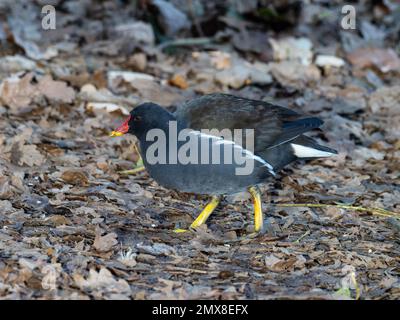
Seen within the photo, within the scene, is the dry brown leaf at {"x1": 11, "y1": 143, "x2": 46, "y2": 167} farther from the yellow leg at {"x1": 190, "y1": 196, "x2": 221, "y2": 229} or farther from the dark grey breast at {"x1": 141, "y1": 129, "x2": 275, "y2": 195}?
the yellow leg at {"x1": 190, "y1": 196, "x2": 221, "y2": 229}

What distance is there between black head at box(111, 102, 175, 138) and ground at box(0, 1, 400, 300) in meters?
0.54

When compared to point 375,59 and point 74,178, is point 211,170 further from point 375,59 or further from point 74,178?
point 375,59

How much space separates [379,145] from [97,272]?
3.76 metres

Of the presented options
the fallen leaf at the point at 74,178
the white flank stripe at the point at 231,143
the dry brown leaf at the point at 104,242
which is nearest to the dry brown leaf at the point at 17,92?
the fallen leaf at the point at 74,178

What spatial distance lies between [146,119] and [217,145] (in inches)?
25.1

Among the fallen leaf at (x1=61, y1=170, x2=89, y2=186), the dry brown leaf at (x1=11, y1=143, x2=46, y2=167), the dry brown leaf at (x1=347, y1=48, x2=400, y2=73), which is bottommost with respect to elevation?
the fallen leaf at (x1=61, y1=170, x2=89, y2=186)

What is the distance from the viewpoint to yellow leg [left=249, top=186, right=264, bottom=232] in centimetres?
523

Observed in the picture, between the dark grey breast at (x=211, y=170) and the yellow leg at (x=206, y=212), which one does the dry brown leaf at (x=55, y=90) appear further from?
the yellow leg at (x=206, y=212)

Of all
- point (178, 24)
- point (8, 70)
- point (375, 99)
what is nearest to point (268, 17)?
point (178, 24)

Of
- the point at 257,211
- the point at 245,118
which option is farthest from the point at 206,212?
the point at 245,118

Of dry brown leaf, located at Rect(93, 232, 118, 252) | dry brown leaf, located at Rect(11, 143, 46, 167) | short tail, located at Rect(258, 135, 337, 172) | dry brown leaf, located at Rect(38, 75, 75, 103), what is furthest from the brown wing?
dry brown leaf, located at Rect(38, 75, 75, 103)

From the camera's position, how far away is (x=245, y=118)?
530 centimetres

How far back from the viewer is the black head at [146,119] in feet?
17.5

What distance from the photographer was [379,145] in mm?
6969
